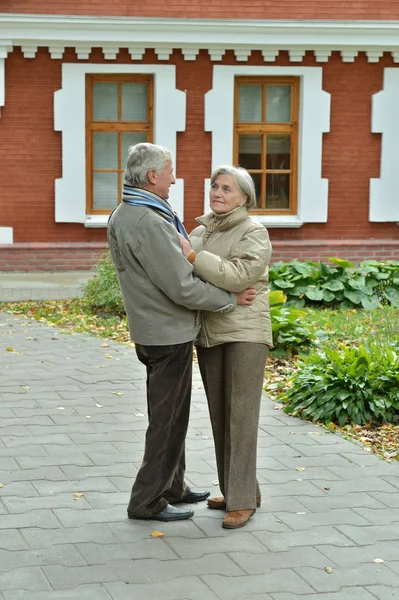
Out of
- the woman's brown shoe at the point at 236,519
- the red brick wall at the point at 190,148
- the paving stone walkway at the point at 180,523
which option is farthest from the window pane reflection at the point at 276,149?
the woman's brown shoe at the point at 236,519

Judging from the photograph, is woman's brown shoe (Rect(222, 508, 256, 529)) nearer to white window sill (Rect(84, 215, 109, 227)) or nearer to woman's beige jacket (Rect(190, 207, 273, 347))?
woman's beige jacket (Rect(190, 207, 273, 347))

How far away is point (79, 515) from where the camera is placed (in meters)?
5.47

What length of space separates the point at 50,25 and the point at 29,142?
1695 mm

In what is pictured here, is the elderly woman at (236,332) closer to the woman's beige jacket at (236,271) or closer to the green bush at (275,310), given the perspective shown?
the woman's beige jacket at (236,271)

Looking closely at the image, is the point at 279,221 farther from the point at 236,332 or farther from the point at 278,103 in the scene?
the point at 236,332

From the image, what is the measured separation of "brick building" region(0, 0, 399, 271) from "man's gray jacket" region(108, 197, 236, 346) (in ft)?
35.9

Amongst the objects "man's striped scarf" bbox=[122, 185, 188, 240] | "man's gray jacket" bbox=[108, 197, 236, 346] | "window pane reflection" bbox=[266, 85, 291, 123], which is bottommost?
"man's gray jacket" bbox=[108, 197, 236, 346]

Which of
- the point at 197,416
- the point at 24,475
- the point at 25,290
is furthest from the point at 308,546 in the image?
the point at 25,290

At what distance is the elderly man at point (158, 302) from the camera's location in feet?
16.9

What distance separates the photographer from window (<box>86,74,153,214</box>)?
16.4 meters

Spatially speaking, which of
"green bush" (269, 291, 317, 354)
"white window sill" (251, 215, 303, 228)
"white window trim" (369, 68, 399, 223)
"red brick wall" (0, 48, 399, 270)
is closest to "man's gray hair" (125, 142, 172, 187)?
"green bush" (269, 291, 317, 354)

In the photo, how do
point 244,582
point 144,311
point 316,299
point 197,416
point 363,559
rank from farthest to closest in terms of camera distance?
1. point 316,299
2. point 197,416
3. point 144,311
4. point 363,559
5. point 244,582

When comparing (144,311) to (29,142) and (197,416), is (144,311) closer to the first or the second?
(197,416)

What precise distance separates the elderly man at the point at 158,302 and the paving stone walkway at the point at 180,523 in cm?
30
